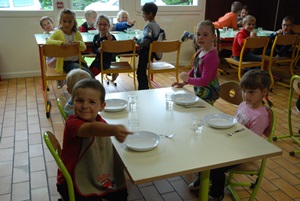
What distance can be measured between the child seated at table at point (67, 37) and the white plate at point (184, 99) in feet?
5.74

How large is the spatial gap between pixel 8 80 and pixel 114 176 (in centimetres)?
408

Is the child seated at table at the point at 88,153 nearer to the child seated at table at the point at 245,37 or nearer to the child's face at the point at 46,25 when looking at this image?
the child's face at the point at 46,25

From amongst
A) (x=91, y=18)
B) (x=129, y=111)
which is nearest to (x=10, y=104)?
(x=91, y=18)

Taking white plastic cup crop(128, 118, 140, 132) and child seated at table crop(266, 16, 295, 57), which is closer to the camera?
white plastic cup crop(128, 118, 140, 132)

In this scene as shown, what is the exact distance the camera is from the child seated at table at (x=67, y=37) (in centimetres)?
350

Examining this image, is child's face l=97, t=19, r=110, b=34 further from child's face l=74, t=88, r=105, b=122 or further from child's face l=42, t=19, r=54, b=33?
child's face l=74, t=88, r=105, b=122

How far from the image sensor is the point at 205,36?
2.31 meters

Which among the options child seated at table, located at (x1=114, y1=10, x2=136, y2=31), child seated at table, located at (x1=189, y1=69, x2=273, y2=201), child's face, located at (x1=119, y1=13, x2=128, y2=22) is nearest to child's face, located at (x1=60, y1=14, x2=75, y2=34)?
child seated at table, located at (x1=114, y1=10, x2=136, y2=31)

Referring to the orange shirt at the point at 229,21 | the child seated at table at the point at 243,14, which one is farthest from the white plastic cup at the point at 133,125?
the child seated at table at the point at 243,14

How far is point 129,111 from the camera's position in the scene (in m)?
1.88

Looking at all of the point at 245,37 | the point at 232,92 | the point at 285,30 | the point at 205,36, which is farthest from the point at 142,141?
the point at 285,30

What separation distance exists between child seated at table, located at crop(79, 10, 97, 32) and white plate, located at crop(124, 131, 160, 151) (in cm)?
348

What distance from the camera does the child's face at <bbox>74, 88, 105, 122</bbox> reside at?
144 centimetres

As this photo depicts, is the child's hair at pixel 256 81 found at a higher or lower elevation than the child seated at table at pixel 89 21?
lower
